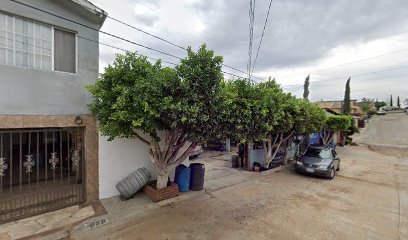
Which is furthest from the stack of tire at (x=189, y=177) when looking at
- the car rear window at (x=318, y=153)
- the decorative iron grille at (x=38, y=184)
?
the car rear window at (x=318, y=153)

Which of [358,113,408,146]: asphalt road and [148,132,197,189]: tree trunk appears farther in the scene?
[358,113,408,146]: asphalt road

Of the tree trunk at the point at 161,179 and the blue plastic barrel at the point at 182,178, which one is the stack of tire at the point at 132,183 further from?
the blue plastic barrel at the point at 182,178

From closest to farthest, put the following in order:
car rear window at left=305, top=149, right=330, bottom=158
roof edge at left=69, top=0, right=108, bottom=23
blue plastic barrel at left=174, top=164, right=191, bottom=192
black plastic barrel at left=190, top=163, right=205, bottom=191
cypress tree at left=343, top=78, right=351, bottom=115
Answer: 1. roof edge at left=69, top=0, right=108, bottom=23
2. blue plastic barrel at left=174, top=164, right=191, bottom=192
3. black plastic barrel at left=190, top=163, right=205, bottom=191
4. car rear window at left=305, top=149, right=330, bottom=158
5. cypress tree at left=343, top=78, right=351, bottom=115

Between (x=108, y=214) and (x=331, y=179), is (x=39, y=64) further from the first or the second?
(x=331, y=179)

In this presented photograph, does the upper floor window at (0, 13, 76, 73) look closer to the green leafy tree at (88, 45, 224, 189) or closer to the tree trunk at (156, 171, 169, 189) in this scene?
the green leafy tree at (88, 45, 224, 189)

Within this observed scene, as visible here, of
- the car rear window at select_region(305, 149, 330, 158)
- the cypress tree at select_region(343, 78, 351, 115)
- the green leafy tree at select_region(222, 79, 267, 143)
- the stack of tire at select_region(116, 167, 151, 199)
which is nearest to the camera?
the green leafy tree at select_region(222, 79, 267, 143)

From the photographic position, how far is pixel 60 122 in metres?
5.91

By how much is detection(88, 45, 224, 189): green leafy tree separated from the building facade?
1.05 metres

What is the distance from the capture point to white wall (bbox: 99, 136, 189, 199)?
21.9 ft

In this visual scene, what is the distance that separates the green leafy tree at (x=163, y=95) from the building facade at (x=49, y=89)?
105 centimetres

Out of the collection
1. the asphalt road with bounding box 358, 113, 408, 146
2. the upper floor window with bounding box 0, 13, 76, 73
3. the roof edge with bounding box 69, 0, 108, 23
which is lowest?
the asphalt road with bounding box 358, 113, 408, 146

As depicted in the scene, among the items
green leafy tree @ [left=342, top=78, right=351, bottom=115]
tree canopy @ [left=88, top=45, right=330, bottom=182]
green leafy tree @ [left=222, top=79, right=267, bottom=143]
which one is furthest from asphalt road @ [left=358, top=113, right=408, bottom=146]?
tree canopy @ [left=88, top=45, right=330, bottom=182]

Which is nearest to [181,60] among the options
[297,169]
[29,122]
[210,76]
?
[210,76]

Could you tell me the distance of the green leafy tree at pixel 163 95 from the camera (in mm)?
5066
